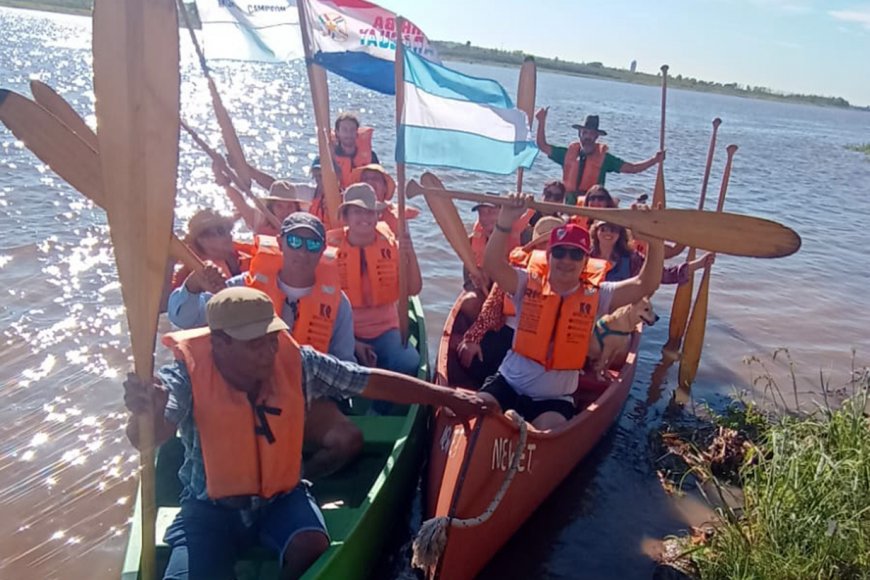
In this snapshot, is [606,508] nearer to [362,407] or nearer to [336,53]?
[362,407]

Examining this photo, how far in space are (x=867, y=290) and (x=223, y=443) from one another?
1059cm

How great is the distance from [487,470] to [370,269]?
1.71 meters

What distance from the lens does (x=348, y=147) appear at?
6977mm

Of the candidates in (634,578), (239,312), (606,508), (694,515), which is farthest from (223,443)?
(694,515)

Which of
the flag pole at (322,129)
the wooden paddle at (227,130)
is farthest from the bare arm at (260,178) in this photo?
the flag pole at (322,129)

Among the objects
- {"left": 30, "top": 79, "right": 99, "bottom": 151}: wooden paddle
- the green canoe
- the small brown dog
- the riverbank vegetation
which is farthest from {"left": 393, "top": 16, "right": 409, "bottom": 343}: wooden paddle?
the riverbank vegetation

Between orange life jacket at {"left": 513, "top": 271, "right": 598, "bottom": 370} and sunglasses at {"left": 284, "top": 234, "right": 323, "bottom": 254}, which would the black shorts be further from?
sunglasses at {"left": 284, "top": 234, "right": 323, "bottom": 254}

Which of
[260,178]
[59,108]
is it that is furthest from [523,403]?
[260,178]

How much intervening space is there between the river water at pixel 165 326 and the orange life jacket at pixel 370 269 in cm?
171

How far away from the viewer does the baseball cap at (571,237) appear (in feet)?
12.3

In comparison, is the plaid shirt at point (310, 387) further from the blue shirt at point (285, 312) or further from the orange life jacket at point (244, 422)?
the blue shirt at point (285, 312)

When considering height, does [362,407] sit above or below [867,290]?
above

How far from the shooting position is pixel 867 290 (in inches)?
416

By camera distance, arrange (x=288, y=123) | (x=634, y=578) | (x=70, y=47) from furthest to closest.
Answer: (x=70, y=47) → (x=288, y=123) → (x=634, y=578)
